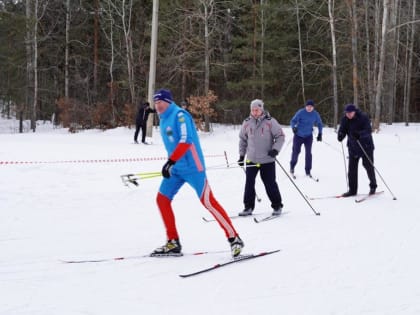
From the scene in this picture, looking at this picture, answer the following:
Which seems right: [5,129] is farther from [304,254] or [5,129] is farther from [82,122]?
[304,254]

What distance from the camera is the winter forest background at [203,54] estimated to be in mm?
25016

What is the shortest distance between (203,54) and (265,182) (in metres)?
19.3

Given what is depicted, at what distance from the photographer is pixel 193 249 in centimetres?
536

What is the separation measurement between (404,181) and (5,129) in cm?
2707

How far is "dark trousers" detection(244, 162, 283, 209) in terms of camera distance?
6.88m

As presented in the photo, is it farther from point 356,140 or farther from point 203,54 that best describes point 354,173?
point 203,54

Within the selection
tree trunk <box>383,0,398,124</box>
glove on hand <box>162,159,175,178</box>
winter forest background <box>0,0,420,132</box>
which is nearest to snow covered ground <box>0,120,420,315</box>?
glove on hand <box>162,159,175,178</box>

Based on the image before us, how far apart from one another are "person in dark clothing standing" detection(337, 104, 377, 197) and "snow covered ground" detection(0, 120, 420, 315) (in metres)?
0.55

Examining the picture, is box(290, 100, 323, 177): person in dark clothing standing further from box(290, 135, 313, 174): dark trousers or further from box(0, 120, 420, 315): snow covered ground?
box(0, 120, 420, 315): snow covered ground

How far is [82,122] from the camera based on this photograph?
25672 mm

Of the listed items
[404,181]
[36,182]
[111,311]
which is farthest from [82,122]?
[111,311]

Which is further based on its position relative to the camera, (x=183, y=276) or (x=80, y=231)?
(x=80, y=231)

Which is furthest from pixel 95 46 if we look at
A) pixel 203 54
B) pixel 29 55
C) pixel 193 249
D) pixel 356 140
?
pixel 193 249

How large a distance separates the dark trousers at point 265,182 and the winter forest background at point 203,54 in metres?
15.9
